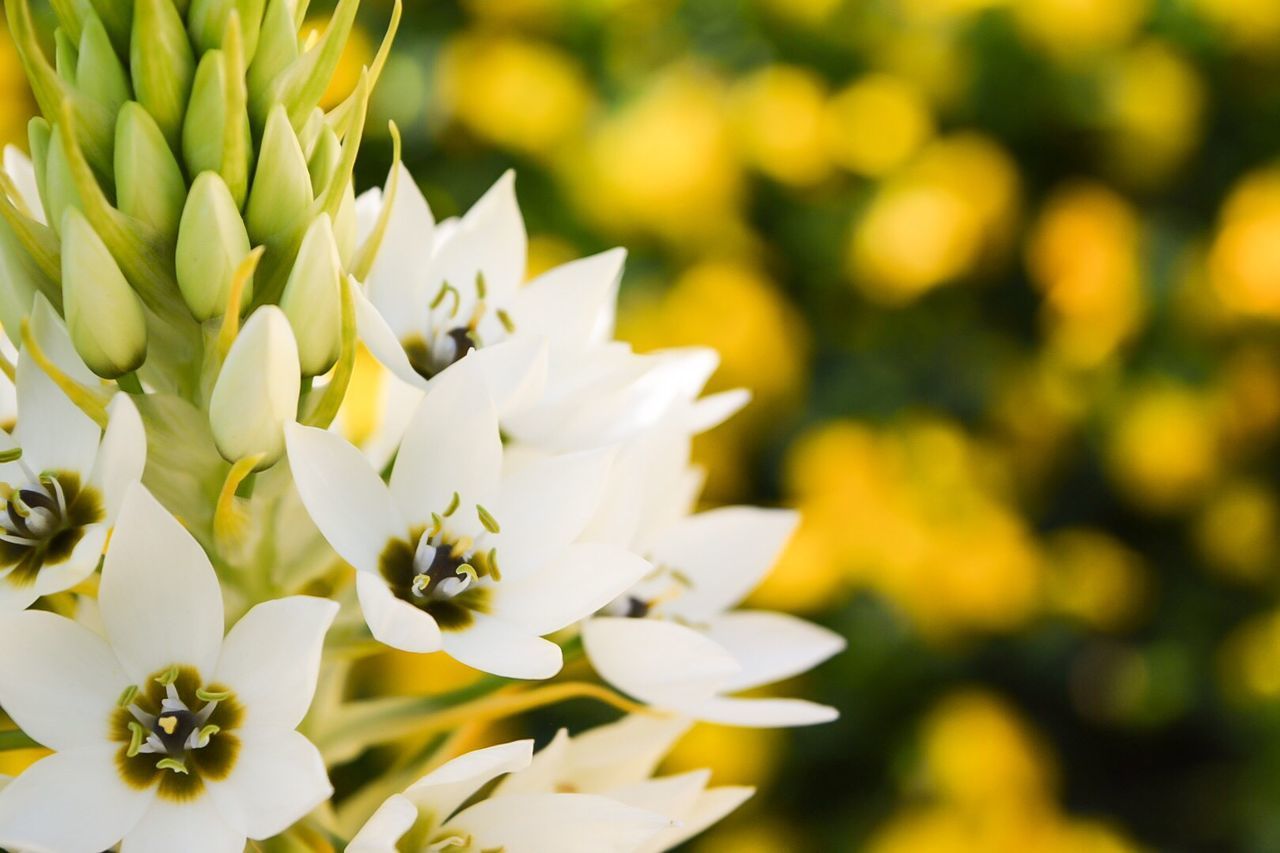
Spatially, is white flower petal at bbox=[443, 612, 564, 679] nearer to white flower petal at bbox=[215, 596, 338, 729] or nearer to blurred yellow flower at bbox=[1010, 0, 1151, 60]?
white flower petal at bbox=[215, 596, 338, 729]

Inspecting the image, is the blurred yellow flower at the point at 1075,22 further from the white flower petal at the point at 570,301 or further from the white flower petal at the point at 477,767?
the white flower petal at the point at 477,767

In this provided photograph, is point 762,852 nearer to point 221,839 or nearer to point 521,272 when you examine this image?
point 521,272

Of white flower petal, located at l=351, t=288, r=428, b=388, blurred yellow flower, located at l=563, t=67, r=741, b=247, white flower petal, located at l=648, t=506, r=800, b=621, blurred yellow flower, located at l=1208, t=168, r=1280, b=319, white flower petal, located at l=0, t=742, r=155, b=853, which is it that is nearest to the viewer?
white flower petal, located at l=0, t=742, r=155, b=853

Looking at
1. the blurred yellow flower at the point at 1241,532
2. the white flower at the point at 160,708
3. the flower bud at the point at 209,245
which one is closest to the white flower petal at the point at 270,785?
the white flower at the point at 160,708

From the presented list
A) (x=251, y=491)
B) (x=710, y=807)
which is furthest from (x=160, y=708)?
(x=710, y=807)

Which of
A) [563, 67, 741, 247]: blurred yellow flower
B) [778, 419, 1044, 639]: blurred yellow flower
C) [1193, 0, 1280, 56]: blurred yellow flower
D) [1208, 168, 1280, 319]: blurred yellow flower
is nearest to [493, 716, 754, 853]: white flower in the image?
[778, 419, 1044, 639]: blurred yellow flower

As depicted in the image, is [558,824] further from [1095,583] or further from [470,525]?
[1095,583]
